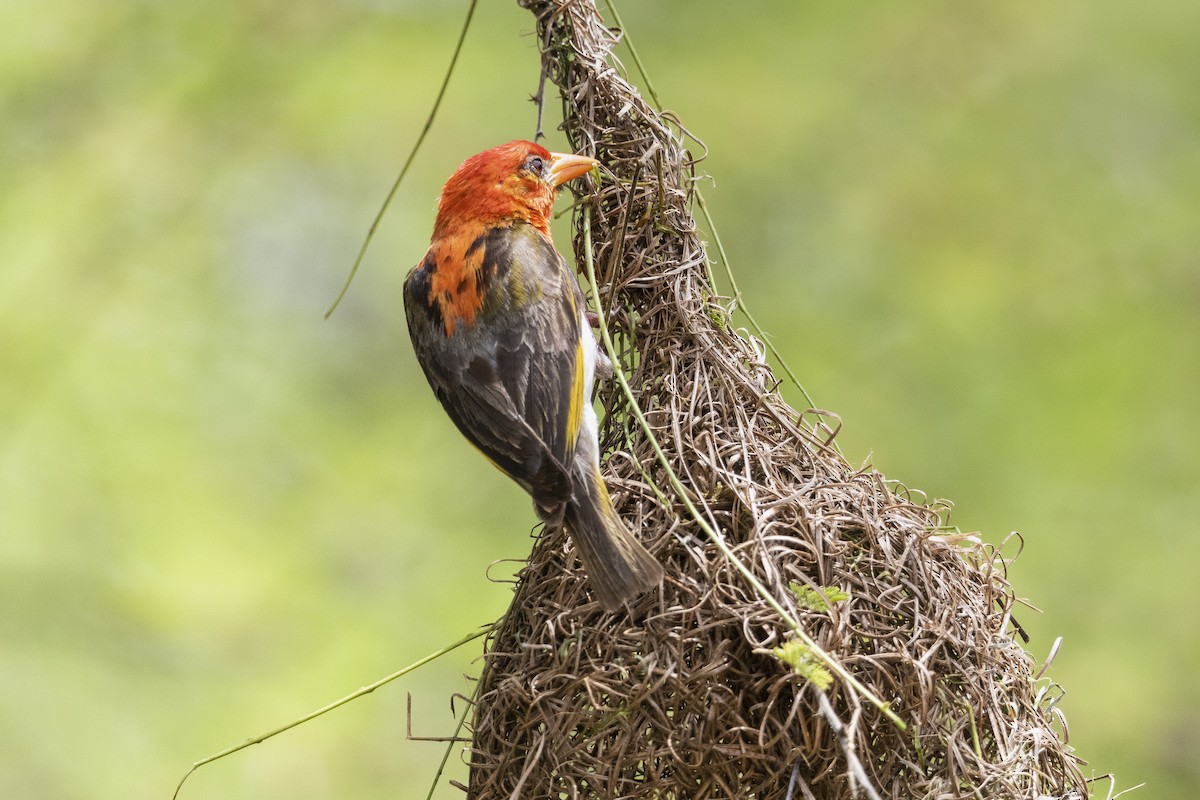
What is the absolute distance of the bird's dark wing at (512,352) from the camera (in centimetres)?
264

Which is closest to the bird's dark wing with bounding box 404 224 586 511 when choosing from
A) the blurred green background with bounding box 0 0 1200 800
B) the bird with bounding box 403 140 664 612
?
the bird with bounding box 403 140 664 612

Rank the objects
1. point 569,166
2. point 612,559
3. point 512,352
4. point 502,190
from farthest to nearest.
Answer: point 502,190, point 512,352, point 569,166, point 612,559

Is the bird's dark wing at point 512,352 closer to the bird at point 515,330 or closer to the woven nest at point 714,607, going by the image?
the bird at point 515,330

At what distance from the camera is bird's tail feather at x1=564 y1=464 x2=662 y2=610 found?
224cm

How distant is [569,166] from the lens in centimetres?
266

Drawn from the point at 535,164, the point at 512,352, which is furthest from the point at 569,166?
the point at 512,352

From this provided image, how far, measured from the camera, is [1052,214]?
18.6ft

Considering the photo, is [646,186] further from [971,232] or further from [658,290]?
[971,232]

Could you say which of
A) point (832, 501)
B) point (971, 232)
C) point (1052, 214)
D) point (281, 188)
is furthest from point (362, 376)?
point (832, 501)

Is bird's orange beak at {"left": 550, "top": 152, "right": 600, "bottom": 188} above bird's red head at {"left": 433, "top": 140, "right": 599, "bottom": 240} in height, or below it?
below

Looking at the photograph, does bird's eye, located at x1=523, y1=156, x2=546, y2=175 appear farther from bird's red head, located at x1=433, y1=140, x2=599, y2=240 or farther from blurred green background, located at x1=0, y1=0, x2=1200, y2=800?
blurred green background, located at x1=0, y1=0, x2=1200, y2=800

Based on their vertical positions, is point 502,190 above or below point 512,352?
above

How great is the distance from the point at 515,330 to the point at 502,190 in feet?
1.15

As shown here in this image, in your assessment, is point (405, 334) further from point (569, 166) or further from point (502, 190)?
point (569, 166)
